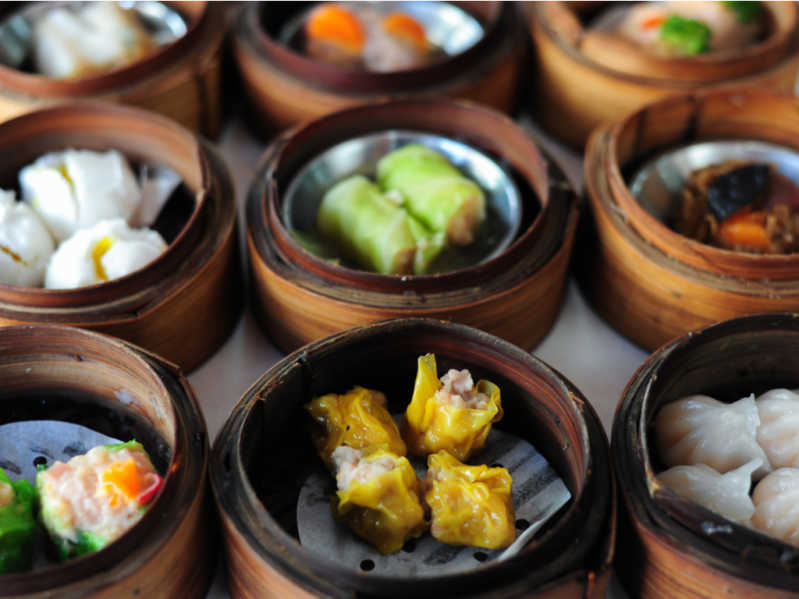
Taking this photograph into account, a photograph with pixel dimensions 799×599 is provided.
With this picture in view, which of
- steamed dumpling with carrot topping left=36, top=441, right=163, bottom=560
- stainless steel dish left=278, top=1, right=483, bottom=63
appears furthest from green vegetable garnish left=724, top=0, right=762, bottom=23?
steamed dumpling with carrot topping left=36, top=441, right=163, bottom=560

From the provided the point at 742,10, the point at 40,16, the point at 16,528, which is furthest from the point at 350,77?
the point at 16,528

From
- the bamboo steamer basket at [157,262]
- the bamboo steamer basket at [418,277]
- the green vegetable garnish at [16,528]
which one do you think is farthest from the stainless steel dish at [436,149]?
the green vegetable garnish at [16,528]

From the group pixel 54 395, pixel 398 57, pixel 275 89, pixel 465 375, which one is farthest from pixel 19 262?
pixel 398 57

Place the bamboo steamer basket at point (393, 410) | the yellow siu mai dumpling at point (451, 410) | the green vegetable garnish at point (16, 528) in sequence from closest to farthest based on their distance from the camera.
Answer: the bamboo steamer basket at point (393, 410) → the green vegetable garnish at point (16, 528) → the yellow siu mai dumpling at point (451, 410)

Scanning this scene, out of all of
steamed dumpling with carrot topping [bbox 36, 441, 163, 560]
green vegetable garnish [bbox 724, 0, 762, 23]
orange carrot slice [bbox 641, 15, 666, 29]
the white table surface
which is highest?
green vegetable garnish [bbox 724, 0, 762, 23]

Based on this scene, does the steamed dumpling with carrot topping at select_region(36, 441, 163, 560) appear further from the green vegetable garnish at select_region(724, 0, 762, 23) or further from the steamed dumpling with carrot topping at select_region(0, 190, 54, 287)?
the green vegetable garnish at select_region(724, 0, 762, 23)

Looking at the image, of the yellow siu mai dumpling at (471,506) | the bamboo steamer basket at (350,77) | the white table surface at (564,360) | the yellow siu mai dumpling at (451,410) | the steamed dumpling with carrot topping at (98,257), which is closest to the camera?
the yellow siu mai dumpling at (471,506)

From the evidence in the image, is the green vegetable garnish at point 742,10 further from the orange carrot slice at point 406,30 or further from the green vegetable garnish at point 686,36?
the orange carrot slice at point 406,30
